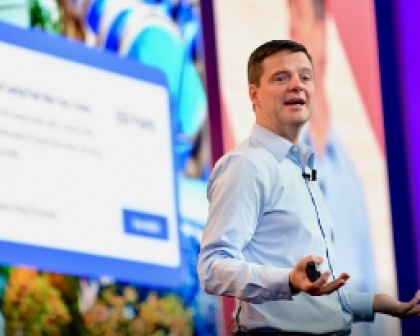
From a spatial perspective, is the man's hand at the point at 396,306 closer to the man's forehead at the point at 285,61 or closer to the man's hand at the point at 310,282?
the man's hand at the point at 310,282

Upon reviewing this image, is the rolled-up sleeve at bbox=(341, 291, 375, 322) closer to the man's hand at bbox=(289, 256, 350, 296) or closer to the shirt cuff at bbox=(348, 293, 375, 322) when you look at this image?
the shirt cuff at bbox=(348, 293, 375, 322)

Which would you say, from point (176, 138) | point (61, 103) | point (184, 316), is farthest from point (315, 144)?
point (61, 103)

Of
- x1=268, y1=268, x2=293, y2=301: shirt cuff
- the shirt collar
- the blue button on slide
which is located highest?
the blue button on slide

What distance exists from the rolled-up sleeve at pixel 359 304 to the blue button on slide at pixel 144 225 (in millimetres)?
1429

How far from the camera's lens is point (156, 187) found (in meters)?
3.42

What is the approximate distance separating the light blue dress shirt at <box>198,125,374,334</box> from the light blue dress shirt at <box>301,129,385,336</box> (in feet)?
6.53

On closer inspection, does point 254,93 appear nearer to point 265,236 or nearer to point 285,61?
point 285,61

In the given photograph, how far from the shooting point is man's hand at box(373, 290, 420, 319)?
189 centimetres

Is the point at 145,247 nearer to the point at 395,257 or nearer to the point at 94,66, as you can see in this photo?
the point at 94,66

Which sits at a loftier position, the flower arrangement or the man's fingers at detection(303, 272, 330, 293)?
the flower arrangement

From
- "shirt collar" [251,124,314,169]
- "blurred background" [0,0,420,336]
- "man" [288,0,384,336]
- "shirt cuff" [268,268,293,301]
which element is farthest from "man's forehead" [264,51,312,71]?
"man" [288,0,384,336]

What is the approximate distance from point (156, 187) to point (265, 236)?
5.51 ft

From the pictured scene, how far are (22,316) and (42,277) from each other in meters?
0.15

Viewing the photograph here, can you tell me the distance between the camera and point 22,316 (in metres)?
3.12
